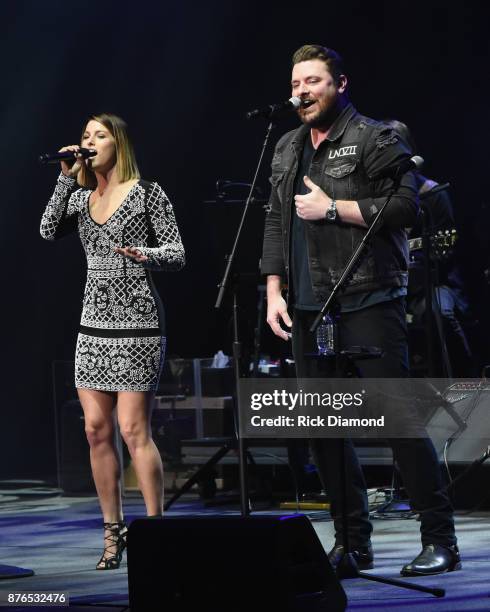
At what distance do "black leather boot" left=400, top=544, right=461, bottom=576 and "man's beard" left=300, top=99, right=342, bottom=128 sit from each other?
1.41 meters

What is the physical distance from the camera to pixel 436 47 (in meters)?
6.70

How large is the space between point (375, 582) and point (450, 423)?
83.5 inches

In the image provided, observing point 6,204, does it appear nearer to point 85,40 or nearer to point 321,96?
point 85,40

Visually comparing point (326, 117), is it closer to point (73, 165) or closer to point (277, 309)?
point (277, 309)

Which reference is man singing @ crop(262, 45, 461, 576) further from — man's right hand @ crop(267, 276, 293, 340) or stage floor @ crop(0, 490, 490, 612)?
stage floor @ crop(0, 490, 490, 612)

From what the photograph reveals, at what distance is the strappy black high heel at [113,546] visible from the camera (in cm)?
385

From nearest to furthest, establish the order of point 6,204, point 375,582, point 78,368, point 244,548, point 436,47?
point 244,548, point 375,582, point 78,368, point 436,47, point 6,204

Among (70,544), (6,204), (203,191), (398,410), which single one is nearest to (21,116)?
(6,204)

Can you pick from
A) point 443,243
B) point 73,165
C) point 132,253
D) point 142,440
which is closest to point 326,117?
point 132,253

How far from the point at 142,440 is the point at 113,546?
0.40m

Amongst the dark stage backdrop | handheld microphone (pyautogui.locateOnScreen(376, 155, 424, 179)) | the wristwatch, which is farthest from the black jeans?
the dark stage backdrop

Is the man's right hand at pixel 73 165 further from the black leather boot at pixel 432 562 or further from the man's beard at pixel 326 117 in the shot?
the black leather boot at pixel 432 562

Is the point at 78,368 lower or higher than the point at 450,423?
higher

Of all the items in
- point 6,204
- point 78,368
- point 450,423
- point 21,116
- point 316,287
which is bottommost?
point 450,423
